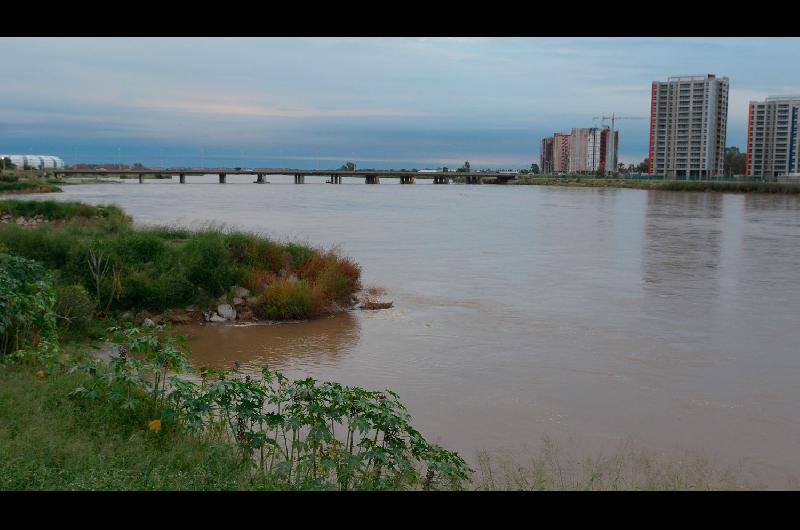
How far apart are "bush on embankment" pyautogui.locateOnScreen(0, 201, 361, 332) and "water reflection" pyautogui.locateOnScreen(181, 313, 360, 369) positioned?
653mm

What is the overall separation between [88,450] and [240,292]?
10074mm

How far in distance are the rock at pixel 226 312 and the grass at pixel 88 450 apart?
7.54 meters

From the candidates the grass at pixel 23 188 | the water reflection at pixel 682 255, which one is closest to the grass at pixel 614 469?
the water reflection at pixel 682 255

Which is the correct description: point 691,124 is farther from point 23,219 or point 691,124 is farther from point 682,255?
point 23,219

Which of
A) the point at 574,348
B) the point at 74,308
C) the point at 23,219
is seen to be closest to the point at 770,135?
the point at 23,219

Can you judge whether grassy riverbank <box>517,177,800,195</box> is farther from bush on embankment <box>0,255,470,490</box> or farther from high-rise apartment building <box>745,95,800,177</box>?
bush on embankment <box>0,255,470,490</box>

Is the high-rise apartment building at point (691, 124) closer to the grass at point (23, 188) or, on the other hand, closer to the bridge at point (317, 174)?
the bridge at point (317, 174)

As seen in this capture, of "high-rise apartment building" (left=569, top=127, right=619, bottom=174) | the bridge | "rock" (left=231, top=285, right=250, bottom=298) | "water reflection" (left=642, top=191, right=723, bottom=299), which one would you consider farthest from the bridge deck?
"rock" (left=231, top=285, right=250, bottom=298)

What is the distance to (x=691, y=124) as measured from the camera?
13362 cm

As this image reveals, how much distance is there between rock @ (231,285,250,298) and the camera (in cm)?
1451
